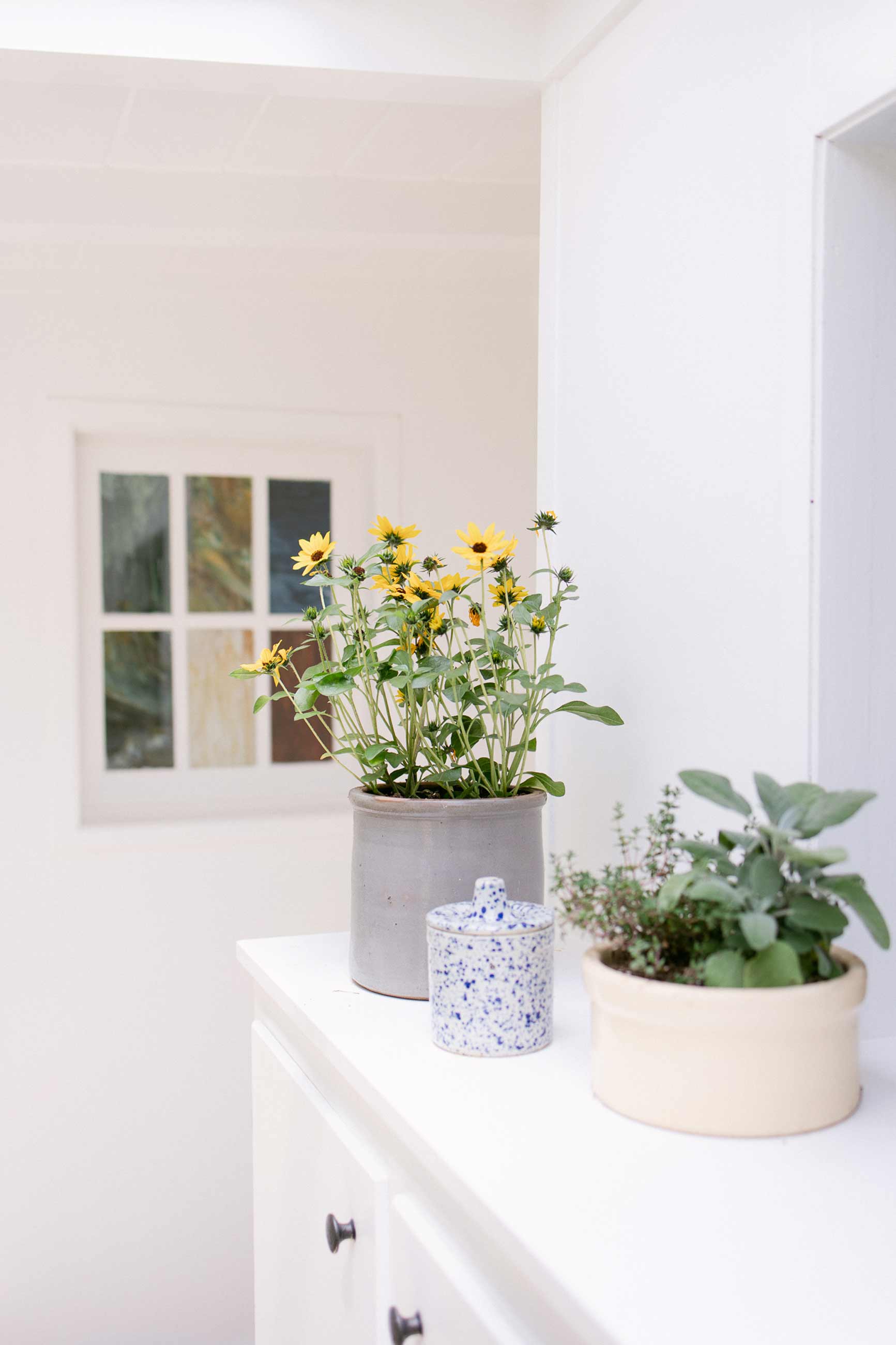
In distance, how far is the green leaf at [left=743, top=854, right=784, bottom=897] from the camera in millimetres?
786

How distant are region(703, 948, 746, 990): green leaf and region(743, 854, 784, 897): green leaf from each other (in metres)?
0.04

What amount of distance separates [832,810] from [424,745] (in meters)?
0.54

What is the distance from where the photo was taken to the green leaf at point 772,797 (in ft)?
2.68

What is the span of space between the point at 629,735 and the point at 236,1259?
6.75ft

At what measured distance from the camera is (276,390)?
2.73m

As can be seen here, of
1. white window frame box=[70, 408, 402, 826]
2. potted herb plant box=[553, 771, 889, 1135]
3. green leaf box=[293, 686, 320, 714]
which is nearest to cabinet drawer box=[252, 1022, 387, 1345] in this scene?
potted herb plant box=[553, 771, 889, 1135]

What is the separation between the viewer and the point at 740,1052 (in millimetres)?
793

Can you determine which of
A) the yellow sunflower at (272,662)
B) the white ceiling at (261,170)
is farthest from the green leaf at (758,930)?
the white ceiling at (261,170)

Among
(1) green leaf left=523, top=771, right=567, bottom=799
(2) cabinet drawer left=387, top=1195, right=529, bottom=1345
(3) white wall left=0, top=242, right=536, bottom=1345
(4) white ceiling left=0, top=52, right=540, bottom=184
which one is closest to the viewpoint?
(2) cabinet drawer left=387, top=1195, right=529, bottom=1345

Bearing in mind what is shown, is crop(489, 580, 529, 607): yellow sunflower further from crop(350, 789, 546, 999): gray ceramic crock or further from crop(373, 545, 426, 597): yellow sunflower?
crop(350, 789, 546, 999): gray ceramic crock

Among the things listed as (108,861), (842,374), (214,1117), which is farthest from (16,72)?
(214,1117)

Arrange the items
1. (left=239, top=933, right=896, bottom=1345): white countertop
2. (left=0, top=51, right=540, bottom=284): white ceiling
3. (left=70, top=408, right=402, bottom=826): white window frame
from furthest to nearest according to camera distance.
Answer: (left=70, top=408, right=402, bottom=826): white window frame < (left=0, top=51, right=540, bottom=284): white ceiling < (left=239, top=933, right=896, bottom=1345): white countertop

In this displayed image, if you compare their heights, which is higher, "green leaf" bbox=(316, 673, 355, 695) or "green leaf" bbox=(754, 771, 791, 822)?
"green leaf" bbox=(316, 673, 355, 695)

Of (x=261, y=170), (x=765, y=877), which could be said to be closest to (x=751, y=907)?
(x=765, y=877)
